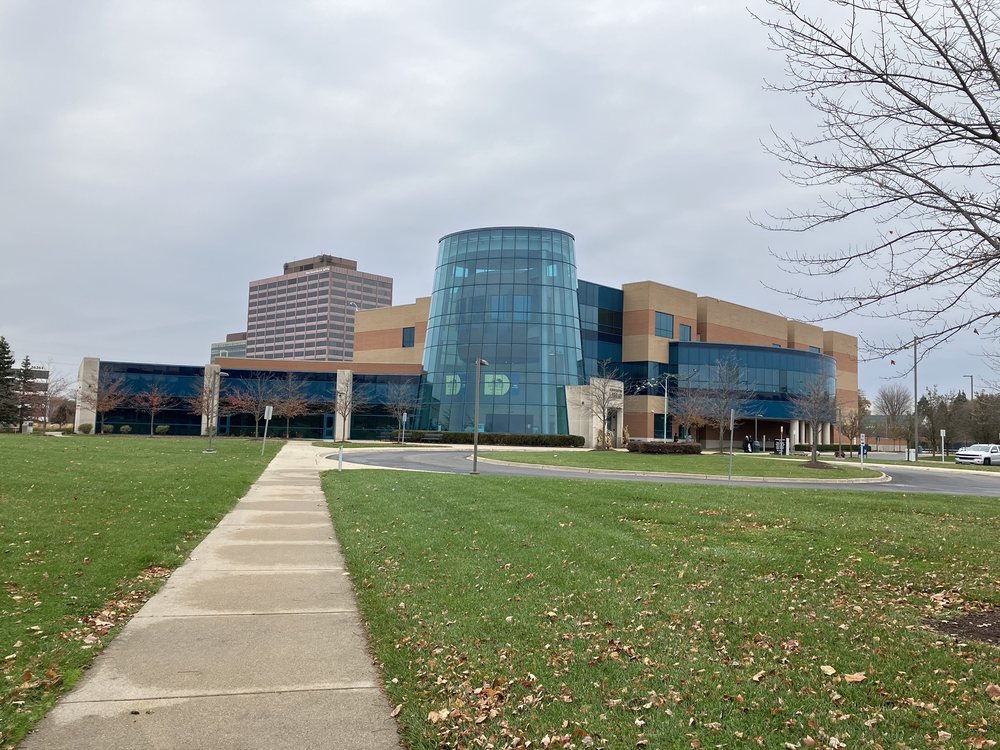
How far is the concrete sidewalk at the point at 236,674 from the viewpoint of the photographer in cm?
419

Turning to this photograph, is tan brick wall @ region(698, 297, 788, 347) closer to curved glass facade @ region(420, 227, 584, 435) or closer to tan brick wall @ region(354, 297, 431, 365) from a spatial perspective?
curved glass facade @ region(420, 227, 584, 435)

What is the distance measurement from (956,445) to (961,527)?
88.3 m

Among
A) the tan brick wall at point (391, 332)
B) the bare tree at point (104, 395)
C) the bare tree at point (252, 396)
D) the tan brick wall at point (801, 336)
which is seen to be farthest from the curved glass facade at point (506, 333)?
the tan brick wall at point (801, 336)

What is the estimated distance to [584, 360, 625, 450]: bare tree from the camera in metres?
54.9

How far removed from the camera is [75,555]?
29.0 ft

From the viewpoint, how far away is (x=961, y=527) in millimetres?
12242

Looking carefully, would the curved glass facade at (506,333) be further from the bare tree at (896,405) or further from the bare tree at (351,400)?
the bare tree at (896,405)

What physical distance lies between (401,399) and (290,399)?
968 cm

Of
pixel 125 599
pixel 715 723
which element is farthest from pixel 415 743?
pixel 125 599

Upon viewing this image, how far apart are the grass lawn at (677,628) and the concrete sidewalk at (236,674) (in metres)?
0.33

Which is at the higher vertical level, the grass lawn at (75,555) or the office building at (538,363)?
the office building at (538,363)

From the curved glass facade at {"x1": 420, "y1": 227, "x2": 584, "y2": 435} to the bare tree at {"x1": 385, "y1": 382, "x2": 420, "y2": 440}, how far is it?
1634mm

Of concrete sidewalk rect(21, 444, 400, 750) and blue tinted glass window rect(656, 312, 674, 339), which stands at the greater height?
blue tinted glass window rect(656, 312, 674, 339)

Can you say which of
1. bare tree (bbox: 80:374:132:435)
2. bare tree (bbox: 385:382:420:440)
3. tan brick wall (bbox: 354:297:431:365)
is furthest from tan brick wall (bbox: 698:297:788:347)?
bare tree (bbox: 80:374:132:435)
